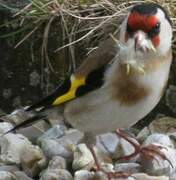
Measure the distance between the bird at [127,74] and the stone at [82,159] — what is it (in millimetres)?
186

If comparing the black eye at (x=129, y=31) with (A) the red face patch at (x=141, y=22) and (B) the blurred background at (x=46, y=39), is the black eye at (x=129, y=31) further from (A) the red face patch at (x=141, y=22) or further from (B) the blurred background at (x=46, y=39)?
(B) the blurred background at (x=46, y=39)

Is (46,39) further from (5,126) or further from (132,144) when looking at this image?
(132,144)

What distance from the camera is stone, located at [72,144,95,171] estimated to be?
399cm

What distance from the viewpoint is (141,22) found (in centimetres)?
354

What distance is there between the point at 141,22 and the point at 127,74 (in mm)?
252

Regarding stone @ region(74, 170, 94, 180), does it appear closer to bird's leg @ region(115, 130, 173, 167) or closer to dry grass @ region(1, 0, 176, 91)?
bird's leg @ region(115, 130, 173, 167)

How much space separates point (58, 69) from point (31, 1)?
462 mm

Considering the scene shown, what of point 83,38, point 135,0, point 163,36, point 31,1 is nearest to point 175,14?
point 135,0

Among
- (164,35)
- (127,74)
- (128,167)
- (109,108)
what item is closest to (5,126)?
(128,167)

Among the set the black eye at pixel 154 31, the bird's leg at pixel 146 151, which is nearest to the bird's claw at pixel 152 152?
the bird's leg at pixel 146 151

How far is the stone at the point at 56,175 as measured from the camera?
384 centimetres

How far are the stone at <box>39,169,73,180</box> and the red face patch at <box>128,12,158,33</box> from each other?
31.9 inches

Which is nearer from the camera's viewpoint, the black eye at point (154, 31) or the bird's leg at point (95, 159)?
the black eye at point (154, 31)

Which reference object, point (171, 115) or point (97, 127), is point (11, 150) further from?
point (171, 115)
